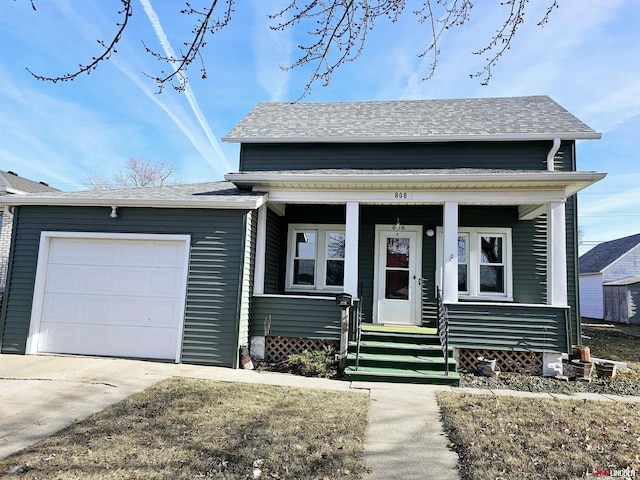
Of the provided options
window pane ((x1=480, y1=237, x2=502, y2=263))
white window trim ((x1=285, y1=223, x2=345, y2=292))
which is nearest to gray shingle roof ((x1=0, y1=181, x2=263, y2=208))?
white window trim ((x1=285, y1=223, x2=345, y2=292))

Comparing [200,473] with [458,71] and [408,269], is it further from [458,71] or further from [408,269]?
[408,269]

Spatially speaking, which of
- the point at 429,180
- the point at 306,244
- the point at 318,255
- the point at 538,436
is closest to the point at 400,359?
→ the point at 538,436

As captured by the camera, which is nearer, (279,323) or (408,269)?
(279,323)

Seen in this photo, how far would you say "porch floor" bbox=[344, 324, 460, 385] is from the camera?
21.0 feet

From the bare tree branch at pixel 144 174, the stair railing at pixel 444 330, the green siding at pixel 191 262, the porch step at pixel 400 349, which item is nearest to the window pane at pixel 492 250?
the stair railing at pixel 444 330

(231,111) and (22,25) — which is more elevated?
(231,111)

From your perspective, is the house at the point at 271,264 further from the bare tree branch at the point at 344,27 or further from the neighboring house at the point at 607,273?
Answer: the neighboring house at the point at 607,273

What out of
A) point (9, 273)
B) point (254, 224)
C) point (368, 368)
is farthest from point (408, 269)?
point (9, 273)

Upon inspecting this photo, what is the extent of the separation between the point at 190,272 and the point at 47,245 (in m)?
2.83

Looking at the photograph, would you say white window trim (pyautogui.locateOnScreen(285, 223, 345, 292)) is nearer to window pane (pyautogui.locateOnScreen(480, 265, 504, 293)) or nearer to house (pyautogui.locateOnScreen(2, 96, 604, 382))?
house (pyautogui.locateOnScreen(2, 96, 604, 382))

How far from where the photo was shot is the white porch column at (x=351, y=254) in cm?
756

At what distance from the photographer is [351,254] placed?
25.0ft

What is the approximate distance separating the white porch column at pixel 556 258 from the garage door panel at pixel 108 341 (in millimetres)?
6750

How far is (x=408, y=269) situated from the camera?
9.02 m
